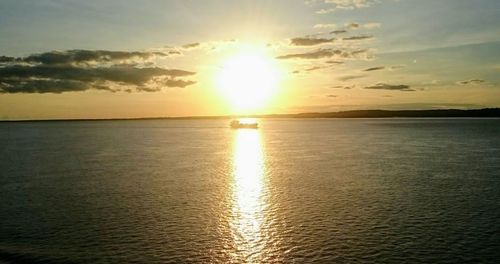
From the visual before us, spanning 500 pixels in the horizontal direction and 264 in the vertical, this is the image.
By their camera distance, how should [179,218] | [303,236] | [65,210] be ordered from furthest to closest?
[65,210] → [179,218] → [303,236]

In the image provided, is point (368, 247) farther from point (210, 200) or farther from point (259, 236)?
point (210, 200)

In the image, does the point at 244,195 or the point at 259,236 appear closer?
the point at 259,236

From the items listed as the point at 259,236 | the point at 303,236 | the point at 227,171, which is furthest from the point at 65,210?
the point at 227,171

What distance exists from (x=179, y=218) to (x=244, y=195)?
12.7 metres

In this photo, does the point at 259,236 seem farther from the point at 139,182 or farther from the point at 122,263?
the point at 139,182

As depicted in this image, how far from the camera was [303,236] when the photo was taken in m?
30.8

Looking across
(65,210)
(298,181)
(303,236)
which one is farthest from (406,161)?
(65,210)

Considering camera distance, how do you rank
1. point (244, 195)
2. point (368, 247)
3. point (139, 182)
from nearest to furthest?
point (368, 247), point (244, 195), point (139, 182)

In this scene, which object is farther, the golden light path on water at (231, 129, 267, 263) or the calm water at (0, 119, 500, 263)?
the golden light path on water at (231, 129, 267, 263)

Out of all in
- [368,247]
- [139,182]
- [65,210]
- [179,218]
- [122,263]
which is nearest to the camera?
[122,263]

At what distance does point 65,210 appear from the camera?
39125 millimetres

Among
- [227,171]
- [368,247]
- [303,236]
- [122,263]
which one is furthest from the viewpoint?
[227,171]

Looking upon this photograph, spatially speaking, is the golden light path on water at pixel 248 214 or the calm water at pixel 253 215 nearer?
the calm water at pixel 253 215

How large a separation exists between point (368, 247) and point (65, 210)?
27017 mm
